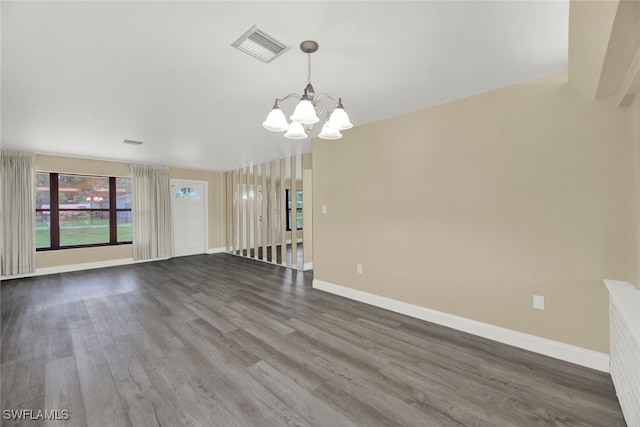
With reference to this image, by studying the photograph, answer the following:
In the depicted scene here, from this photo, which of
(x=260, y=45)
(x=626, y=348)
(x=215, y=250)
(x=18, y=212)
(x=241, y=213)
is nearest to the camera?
(x=626, y=348)

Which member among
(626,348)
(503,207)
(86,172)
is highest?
(86,172)

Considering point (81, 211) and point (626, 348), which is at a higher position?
point (81, 211)

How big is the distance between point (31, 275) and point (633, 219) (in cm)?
865

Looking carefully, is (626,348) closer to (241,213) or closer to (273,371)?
(273,371)

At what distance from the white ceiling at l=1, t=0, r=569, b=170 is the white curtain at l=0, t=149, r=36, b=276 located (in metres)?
2.05

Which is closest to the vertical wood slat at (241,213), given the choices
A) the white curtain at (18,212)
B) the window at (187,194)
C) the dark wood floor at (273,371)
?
the window at (187,194)

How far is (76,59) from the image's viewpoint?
195 centimetres

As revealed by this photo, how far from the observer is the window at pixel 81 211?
5.22 metres

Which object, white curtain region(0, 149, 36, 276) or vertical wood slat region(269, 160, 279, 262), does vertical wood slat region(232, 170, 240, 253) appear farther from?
white curtain region(0, 149, 36, 276)

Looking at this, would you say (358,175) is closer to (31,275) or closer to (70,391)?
(70,391)

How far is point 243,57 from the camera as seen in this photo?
1.95 m

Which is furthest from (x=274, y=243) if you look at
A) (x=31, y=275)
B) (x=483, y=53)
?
(x=483, y=53)

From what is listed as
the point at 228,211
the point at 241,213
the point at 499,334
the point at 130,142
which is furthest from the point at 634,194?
the point at 228,211

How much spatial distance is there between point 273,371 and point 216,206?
6.59 metres
